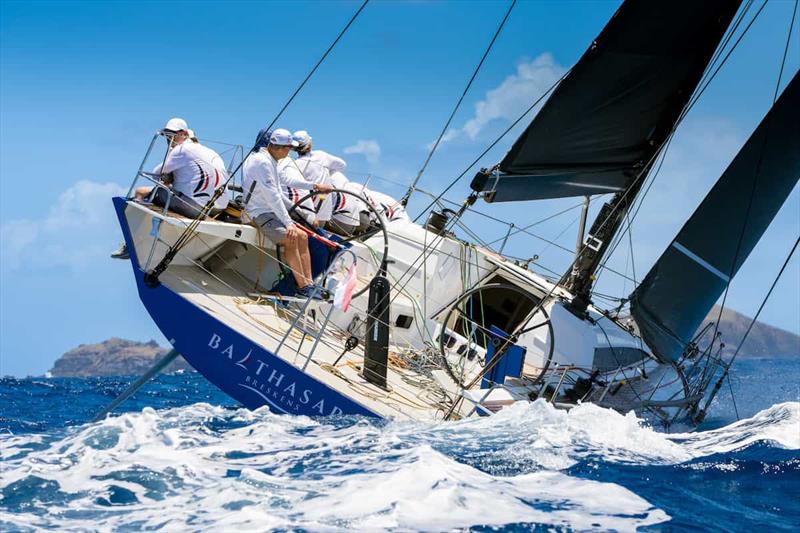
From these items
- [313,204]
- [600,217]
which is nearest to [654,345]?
[600,217]

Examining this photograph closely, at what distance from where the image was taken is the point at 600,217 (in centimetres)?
1038

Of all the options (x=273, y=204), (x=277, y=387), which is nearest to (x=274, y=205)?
(x=273, y=204)

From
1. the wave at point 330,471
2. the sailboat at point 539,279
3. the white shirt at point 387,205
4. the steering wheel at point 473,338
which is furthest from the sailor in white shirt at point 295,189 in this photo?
the wave at point 330,471

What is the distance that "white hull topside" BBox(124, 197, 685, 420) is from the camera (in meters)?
7.96

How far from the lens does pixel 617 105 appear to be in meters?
9.62

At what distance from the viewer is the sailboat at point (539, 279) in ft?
26.6

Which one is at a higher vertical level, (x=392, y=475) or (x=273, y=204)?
(x=273, y=204)

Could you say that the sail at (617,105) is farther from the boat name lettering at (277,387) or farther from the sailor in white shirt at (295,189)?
the boat name lettering at (277,387)

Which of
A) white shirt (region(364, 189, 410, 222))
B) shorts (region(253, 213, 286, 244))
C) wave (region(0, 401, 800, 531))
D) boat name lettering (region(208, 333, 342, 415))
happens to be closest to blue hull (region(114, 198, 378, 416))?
boat name lettering (region(208, 333, 342, 415))

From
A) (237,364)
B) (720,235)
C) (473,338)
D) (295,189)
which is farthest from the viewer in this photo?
(295,189)

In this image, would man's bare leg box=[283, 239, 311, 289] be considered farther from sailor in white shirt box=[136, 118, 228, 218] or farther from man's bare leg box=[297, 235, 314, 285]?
sailor in white shirt box=[136, 118, 228, 218]

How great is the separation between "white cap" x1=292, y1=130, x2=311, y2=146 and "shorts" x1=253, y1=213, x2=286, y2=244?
1.75 m

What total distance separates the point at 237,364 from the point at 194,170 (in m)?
2.18

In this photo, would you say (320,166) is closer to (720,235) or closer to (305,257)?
(305,257)
